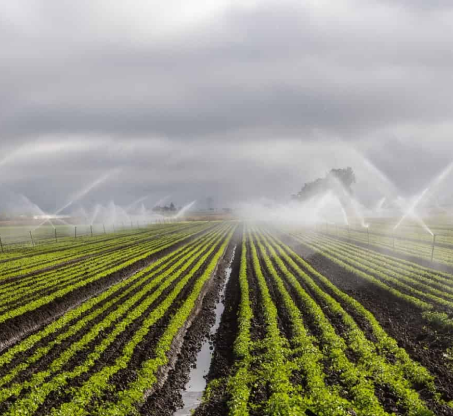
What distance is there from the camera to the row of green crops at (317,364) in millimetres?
12555

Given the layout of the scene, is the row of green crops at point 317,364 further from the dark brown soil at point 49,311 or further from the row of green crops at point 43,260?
the row of green crops at point 43,260

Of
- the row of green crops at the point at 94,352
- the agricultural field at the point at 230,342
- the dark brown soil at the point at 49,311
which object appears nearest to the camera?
the agricultural field at the point at 230,342

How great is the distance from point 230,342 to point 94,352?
6.99 metres

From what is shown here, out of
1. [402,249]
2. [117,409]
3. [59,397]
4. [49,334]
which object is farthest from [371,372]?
[402,249]

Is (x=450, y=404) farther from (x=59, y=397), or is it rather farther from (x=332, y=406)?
(x=59, y=397)

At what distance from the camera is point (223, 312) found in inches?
1004

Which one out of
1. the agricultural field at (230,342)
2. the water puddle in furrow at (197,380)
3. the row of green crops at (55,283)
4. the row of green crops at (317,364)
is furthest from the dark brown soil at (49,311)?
the row of green crops at (317,364)

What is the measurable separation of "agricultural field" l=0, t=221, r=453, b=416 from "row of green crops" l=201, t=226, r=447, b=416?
64 millimetres

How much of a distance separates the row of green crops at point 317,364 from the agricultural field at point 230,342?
6 cm

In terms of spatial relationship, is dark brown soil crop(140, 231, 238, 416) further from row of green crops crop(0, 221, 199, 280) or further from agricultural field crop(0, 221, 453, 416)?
row of green crops crop(0, 221, 199, 280)

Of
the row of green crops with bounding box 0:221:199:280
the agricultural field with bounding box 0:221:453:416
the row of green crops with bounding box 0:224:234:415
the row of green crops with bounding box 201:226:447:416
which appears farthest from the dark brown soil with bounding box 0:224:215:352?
the row of green crops with bounding box 201:226:447:416

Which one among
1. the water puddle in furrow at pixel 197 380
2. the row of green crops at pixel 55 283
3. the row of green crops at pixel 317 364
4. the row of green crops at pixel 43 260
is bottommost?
the water puddle in furrow at pixel 197 380

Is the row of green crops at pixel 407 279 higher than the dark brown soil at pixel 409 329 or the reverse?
higher

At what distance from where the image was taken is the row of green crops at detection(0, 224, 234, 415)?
13.3 m
